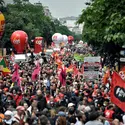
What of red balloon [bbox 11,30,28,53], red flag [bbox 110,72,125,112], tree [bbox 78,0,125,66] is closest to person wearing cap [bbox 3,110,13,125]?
red flag [bbox 110,72,125,112]

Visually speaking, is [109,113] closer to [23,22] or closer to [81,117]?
[81,117]

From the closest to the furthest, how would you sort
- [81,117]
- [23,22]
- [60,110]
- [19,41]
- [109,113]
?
[81,117]
[60,110]
[109,113]
[19,41]
[23,22]

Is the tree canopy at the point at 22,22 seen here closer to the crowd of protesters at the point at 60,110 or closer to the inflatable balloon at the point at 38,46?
the inflatable balloon at the point at 38,46

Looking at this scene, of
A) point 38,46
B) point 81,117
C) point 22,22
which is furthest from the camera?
point 22,22

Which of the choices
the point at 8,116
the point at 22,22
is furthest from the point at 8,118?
the point at 22,22

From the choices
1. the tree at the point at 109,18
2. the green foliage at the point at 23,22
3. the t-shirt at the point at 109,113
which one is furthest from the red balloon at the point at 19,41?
the t-shirt at the point at 109,113

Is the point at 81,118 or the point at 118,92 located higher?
the point at 118,92

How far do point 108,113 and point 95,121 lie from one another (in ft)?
10.8

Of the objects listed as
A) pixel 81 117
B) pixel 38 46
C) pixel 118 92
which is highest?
pixel 118 92

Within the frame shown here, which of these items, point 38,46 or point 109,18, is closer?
point 109,18

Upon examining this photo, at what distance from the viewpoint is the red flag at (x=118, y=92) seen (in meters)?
11.7

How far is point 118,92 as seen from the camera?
39.0 ft

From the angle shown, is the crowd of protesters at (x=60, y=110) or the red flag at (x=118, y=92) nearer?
the crowd of protesters at (x=60, y=110)

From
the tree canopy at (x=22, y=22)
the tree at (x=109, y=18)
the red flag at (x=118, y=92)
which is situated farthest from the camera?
the tree canopy at (x=22, y=22)
